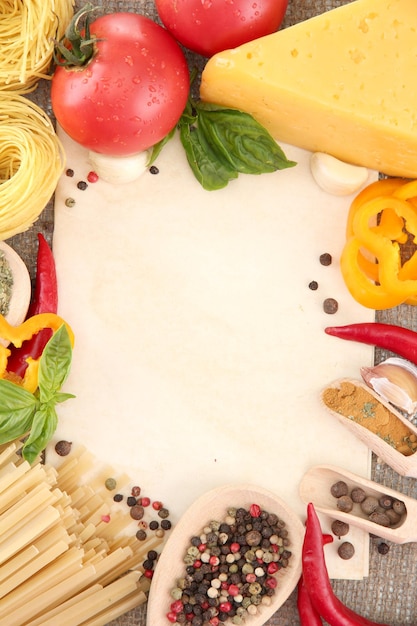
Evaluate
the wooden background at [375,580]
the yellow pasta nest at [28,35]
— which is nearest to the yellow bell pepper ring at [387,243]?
the wooden background at [375,580]

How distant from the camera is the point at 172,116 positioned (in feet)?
5.31

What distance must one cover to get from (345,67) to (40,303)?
2.54 ft

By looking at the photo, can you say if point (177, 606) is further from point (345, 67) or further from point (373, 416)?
point (345, 67)

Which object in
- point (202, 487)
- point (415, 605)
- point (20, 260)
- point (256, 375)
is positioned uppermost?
point (20, 260)

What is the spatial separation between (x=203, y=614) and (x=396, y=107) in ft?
3.53

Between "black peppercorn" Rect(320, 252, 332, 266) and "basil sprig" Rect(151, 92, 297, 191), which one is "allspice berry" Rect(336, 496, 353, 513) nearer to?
"black peppercorn" Rect(320, 252, 332, 266)

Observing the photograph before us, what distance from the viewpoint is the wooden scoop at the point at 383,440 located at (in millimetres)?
1663

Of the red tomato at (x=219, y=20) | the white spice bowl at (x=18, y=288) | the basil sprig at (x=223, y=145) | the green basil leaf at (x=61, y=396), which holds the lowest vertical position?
the green basil leaf at (x=61, y=396)

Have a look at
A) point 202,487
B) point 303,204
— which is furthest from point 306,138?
point 202,487

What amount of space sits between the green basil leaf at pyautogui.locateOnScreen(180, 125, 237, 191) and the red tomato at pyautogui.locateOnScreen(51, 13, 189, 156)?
0.34ft

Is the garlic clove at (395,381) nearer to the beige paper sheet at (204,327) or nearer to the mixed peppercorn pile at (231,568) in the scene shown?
the beige paper sheet at (204,327)

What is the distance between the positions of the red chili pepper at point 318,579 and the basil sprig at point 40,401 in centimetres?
55

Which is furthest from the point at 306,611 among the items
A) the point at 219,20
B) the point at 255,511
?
the point at 219,20

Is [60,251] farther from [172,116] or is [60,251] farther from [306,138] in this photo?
[306,138]
